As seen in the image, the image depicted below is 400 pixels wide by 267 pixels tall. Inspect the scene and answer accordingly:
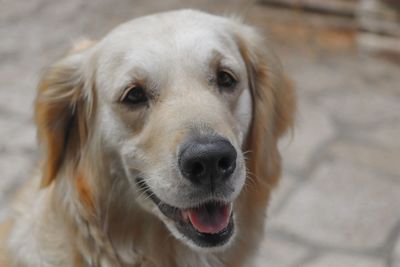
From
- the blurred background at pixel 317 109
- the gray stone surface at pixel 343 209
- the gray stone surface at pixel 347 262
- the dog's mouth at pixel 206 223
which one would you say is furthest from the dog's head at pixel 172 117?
the gray stone surface at pixel 343 209

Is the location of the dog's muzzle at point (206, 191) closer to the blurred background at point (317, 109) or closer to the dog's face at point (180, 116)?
the dog's face at point (180, 116)

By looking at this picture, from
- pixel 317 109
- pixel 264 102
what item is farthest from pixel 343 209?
pixel 264 102

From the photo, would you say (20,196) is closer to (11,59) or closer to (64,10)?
(11,59)

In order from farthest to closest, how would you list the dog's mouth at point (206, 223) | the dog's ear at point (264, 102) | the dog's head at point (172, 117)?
1. the dog's ear at point (264, 102)
2. the dog's mouth at point (206, 223)
3. the dog's head at point (172, 117)

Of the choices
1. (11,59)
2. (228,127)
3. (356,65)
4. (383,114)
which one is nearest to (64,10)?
(11,59)

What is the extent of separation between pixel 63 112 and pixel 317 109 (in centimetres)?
293

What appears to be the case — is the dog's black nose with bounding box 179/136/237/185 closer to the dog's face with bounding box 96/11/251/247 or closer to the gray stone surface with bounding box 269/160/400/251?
the dog's face with bounding box 96/11/251/247

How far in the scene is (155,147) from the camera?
9.25 feet

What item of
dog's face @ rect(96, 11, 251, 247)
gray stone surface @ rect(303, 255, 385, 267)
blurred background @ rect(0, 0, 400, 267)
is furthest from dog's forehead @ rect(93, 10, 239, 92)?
gray stone surface @ rect(303, 255, 385, 267)

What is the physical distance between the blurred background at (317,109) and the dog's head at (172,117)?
73 cm

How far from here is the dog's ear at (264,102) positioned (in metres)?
3.24

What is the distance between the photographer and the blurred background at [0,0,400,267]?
453 cm

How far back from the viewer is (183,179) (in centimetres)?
273

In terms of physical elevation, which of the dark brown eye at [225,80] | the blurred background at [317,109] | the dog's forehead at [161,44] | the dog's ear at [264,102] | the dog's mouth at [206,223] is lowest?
the blurred background at [317,109]
